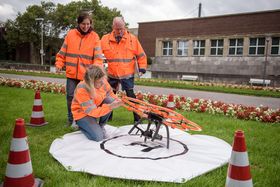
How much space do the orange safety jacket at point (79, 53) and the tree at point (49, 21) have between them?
41732mm

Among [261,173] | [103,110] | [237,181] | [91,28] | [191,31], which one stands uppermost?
[191,31]

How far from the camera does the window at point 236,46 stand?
96.9 ft

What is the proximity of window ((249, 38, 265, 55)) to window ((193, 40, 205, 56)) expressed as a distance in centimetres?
515

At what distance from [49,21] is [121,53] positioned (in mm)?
47820

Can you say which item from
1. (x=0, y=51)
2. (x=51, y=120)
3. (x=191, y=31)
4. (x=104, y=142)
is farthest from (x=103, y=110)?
(x=0, y=51)

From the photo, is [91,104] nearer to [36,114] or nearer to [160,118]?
[160,118]

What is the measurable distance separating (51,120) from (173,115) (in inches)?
129

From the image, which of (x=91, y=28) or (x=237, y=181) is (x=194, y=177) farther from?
(x=91, y=28)

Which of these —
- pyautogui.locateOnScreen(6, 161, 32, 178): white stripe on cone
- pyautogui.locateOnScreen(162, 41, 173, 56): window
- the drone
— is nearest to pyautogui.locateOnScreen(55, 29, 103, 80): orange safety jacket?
the drone

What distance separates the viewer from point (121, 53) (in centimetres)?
679

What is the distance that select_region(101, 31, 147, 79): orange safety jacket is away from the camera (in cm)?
677

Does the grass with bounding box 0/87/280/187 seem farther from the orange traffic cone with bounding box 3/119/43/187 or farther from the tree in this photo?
the tree

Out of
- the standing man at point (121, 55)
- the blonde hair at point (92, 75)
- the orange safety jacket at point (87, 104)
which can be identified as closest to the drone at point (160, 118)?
the orange safety jacket at point (87, 104)

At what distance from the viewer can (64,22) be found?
157 feet
